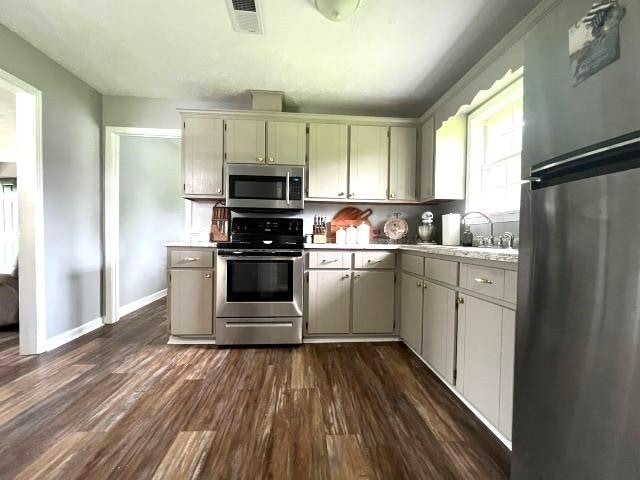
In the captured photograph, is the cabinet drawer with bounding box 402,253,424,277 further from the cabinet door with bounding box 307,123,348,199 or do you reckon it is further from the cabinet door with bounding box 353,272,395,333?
the cabinet door with bounding box 307,123,348,199

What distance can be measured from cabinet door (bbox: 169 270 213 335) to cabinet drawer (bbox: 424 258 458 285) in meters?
1.87

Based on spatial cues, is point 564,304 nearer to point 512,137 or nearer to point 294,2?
point 512,137

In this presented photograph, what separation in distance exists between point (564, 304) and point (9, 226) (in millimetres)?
6739

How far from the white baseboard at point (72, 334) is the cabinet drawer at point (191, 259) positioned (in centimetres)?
118

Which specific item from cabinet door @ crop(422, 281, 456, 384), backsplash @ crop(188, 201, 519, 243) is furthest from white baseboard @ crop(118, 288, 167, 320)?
cabinet door @ crop(422, 281, 456, 384)

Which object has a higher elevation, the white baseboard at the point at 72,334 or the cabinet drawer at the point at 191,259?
the cabinet drawer at the point at 191,259

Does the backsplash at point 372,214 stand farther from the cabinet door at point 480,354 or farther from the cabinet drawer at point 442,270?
the cabinet door at point 480,354

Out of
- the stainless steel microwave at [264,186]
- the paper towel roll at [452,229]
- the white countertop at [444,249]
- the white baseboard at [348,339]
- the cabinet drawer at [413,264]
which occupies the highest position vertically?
the stainless steel microwave at [264,186]

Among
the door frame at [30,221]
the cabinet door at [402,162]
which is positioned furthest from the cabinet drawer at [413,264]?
the door frame at [30,221]

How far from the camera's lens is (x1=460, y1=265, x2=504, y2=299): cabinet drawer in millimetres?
1364

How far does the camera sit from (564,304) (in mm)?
775

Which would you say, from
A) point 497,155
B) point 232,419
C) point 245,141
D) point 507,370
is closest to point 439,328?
point 507,370

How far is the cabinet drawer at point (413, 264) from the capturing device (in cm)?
223

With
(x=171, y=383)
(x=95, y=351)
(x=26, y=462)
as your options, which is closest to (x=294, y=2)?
(x=171, y=383)
